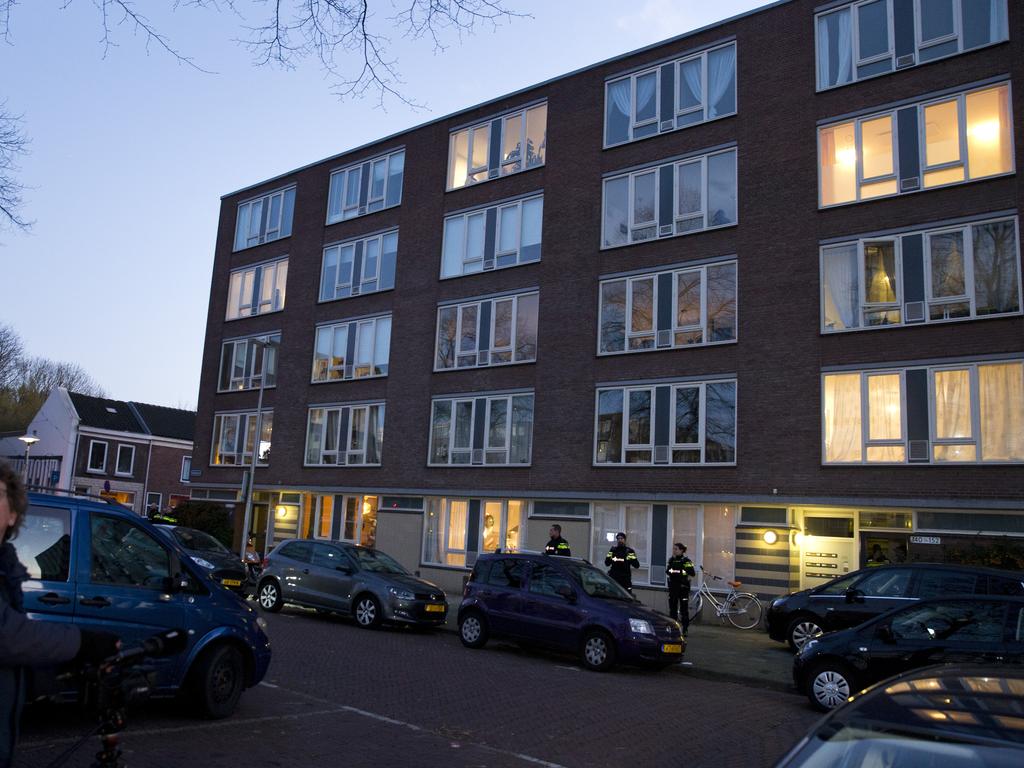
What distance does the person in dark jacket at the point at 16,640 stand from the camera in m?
3.29

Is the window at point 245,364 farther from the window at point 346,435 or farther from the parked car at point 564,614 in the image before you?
the parked car at point 564,614

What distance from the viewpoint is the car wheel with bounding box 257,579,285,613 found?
1823 centimetres

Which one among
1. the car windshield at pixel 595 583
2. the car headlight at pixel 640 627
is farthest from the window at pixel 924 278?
the car headlight at pixel 640 627

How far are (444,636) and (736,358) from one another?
976 centimetres

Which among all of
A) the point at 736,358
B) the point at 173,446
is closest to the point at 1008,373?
the point at 736,358

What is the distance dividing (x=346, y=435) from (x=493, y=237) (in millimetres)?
8694

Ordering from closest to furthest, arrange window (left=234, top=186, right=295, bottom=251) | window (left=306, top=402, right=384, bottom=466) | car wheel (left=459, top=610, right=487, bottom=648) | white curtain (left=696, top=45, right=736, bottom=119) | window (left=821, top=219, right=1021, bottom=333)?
car wheel (left=459, top=610, right=487, bottom=648)
window (left=821, top=219, right=1021, bottom=333)
white curtain (left=696, top=45, right=736, bottom=119)
window (left=306, top=402, right=384, bottom=466)
window (left=234, top=186, right=295, bottom=251)

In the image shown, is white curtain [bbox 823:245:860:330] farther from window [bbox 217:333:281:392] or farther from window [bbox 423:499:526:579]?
window [bbox 217:333:281:392]

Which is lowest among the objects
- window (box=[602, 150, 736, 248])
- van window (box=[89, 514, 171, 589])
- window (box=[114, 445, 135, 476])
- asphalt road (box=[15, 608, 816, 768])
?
asphalt road (box=[15, 608, 816, 768])

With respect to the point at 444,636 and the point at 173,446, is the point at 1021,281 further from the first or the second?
the point at 173,446

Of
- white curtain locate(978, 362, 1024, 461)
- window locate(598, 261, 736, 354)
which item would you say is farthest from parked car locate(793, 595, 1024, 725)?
window locate(598, 261, 736, 354)

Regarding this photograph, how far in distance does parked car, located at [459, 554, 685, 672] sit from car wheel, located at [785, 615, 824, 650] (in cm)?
251

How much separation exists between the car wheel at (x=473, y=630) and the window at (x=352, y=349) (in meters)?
15.4

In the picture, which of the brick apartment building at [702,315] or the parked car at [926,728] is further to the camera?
the brick apartment building at [702,315]
